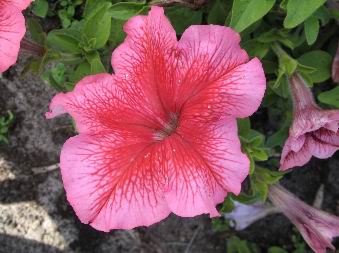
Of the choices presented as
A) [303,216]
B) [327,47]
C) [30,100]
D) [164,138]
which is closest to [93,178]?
[164,138]

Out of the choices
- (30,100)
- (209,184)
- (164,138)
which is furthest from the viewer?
(30,100)

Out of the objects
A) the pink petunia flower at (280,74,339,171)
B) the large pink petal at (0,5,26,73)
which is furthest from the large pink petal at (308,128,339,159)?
the large pink petal at (0,5,26,73)

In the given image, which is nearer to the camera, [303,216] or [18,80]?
[303,216]

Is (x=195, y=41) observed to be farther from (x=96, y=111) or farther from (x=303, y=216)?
(x=303, y=216)

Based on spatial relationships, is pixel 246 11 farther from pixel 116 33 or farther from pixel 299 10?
pixel 116 33

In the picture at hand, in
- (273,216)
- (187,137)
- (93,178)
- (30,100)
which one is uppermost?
(187,137)

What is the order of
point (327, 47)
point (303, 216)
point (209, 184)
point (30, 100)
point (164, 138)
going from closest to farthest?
1. point (209, 184)
2. point (164, 138)
3. point (303, 216)
4. point (327, 47)
5. point (30, 100)

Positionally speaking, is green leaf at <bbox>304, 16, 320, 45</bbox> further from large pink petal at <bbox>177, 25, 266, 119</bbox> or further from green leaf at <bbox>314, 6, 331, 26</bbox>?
large pink petal at <bbox>177, 25, 266, 119</bbox>

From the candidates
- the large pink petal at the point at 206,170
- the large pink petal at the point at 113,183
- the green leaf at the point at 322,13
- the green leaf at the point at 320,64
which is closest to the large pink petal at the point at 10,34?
the large pink petal at the point at 113,183
